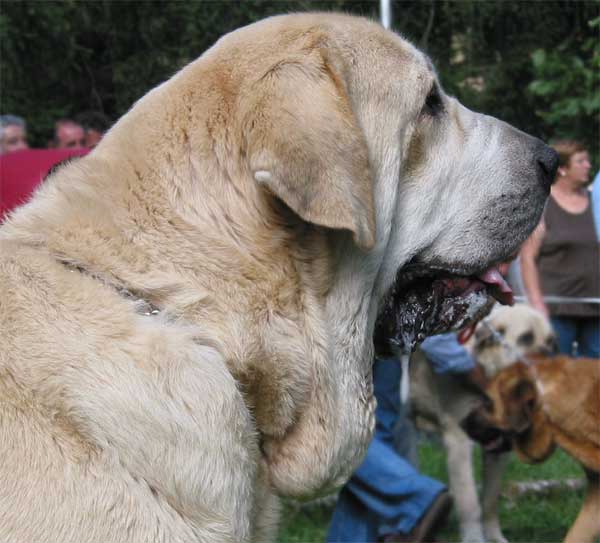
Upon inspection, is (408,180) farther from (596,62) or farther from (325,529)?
(596,62)

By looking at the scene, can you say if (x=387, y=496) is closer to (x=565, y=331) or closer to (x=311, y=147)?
(x=565, y=331)

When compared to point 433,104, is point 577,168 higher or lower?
lower

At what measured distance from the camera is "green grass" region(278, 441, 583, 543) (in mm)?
6352

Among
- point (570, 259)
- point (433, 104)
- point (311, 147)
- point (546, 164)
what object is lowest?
point (570, 259)

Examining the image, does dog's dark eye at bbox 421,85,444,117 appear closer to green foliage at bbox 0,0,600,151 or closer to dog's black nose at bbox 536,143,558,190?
dog's black nose at bbox 536,143,558,190

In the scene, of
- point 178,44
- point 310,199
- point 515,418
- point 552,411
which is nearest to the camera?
point 310,199

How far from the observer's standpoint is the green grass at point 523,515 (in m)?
6.35

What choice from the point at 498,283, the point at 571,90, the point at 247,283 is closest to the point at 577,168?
the point at 571,90

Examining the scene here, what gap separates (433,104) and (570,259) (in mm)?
5747

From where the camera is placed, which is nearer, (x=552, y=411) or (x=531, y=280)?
(x=552, y=411)

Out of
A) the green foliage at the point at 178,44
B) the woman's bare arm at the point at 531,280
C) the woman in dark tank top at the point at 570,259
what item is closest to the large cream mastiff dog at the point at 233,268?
the woman's bare arm at the point at 531,280

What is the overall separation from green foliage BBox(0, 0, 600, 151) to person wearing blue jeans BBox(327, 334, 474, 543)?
7.42 meters

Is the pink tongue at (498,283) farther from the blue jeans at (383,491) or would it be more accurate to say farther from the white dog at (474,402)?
the white dog at (474,402)

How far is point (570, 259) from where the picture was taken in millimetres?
7898
